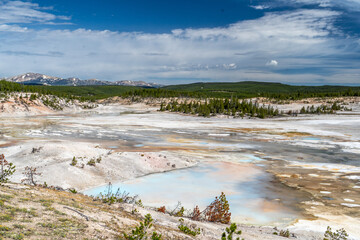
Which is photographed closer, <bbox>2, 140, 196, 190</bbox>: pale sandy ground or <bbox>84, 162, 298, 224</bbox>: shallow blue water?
<bbox>84, 162, 298, 224</bbox>: shallow blue water

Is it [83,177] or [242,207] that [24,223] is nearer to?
[242,207]

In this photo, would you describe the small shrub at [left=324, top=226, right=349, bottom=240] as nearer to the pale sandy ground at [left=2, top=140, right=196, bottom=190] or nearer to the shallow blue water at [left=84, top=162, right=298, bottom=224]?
the shallow blue water at [left=84, top=162, right=298, bottom=224]

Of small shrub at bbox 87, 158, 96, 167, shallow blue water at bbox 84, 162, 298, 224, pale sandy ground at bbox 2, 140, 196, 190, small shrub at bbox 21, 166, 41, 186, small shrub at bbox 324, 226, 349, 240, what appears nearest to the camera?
small shrub at bbox 324, 226, 349, 240

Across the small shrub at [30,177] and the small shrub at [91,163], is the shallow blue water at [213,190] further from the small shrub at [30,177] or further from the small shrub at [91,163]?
the small shrub at [30,177]

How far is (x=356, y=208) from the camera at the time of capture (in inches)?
523

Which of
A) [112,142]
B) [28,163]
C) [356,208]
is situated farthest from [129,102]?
[356,208]

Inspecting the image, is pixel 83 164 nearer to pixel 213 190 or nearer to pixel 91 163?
pixel 91 163

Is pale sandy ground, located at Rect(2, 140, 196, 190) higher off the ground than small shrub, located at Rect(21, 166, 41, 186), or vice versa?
small shrub, located at Rect(21, 166, 41, 186)

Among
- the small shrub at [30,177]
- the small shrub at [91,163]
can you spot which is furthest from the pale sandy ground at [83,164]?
the small shrub at [30,177]

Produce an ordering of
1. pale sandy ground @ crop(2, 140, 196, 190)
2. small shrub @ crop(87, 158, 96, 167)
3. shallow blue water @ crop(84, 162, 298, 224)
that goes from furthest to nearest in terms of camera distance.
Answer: small shrub @ crop(87, 158, 96, 167)
pale sandy ground @ crop(2, 140, 196, 190)
shallow blue water @ crop(84, 162, 298, 224)

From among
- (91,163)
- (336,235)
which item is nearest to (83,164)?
(91,163)

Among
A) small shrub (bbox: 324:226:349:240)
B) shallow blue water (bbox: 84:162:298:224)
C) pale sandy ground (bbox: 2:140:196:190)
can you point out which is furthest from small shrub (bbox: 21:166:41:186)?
small shrub (bbox: 324:226:349:240)

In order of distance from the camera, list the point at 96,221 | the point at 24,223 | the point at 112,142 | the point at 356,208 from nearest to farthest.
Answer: the point at 24,223 → the point at 96,221 → the point at 356,208 → the point at 112,142

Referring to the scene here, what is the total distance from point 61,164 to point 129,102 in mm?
125541
